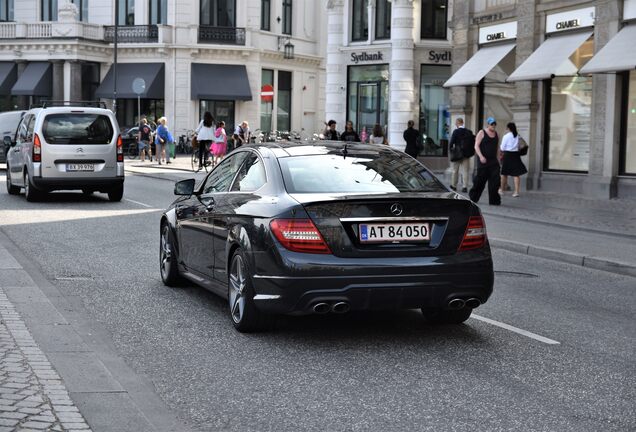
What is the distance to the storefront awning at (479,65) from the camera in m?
28.4

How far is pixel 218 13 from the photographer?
56.8 meters

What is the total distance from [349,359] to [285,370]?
1.78ft

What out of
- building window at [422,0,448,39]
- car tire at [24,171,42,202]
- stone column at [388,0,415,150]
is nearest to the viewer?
car tire at [24,171,42,202]

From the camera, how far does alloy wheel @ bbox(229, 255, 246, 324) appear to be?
7.87 meters

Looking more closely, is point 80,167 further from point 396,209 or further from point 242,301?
point 396,209

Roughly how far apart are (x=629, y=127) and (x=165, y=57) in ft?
119

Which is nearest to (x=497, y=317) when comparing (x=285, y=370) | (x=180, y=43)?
(x=285, y=370)

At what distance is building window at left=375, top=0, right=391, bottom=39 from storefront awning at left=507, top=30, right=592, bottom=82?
1448cm

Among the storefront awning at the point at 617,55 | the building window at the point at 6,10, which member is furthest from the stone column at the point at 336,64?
the building window at the point at 6,10

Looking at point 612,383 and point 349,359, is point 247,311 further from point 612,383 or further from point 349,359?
point 612,383

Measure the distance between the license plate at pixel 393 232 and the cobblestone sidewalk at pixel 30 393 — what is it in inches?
90.5

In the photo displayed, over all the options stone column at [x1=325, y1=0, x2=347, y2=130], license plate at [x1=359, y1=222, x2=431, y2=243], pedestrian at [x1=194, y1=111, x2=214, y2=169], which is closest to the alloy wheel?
license plate at [x1=359, y1=222, x2=431, y2=243]

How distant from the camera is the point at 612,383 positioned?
6.59 meters

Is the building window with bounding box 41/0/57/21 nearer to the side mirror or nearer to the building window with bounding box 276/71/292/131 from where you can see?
the building window with bounding box 276/71/292/131
